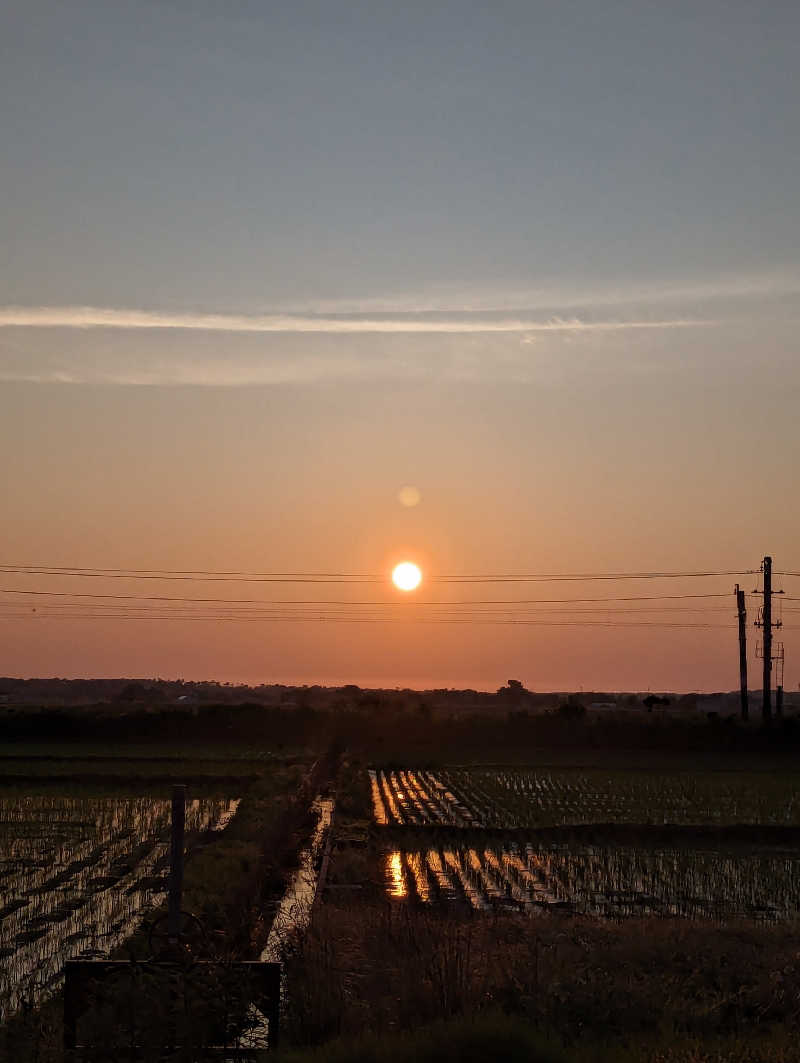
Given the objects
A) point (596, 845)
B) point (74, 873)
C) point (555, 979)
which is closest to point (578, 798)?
point (596, 845)

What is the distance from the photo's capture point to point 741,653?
63.2 m

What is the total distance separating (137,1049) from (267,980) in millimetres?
982

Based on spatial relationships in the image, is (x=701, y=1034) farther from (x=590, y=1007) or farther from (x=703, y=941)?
(x=703, y=941)

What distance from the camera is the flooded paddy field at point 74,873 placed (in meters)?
13.3

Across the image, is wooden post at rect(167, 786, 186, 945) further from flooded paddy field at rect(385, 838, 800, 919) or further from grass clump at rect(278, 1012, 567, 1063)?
flooded paddy field at rect(385, 838, 800, 919)

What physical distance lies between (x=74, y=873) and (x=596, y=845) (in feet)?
33.0

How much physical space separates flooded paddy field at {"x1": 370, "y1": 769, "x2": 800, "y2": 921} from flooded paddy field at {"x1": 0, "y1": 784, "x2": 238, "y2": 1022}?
3.97 meters

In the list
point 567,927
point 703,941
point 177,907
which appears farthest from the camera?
point 567,927

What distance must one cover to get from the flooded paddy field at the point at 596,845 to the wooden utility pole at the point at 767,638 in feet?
58.0

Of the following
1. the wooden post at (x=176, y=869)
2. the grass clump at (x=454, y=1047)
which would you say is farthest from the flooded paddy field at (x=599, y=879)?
the grass clump at (x=454, y=1047)

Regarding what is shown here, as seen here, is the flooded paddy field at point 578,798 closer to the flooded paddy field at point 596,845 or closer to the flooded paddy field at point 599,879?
the flooded paddy field at point 596,845

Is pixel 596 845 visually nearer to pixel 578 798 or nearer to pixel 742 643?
pixel 578 798

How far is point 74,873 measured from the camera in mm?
19969

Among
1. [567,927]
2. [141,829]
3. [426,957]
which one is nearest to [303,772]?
[141,829]
